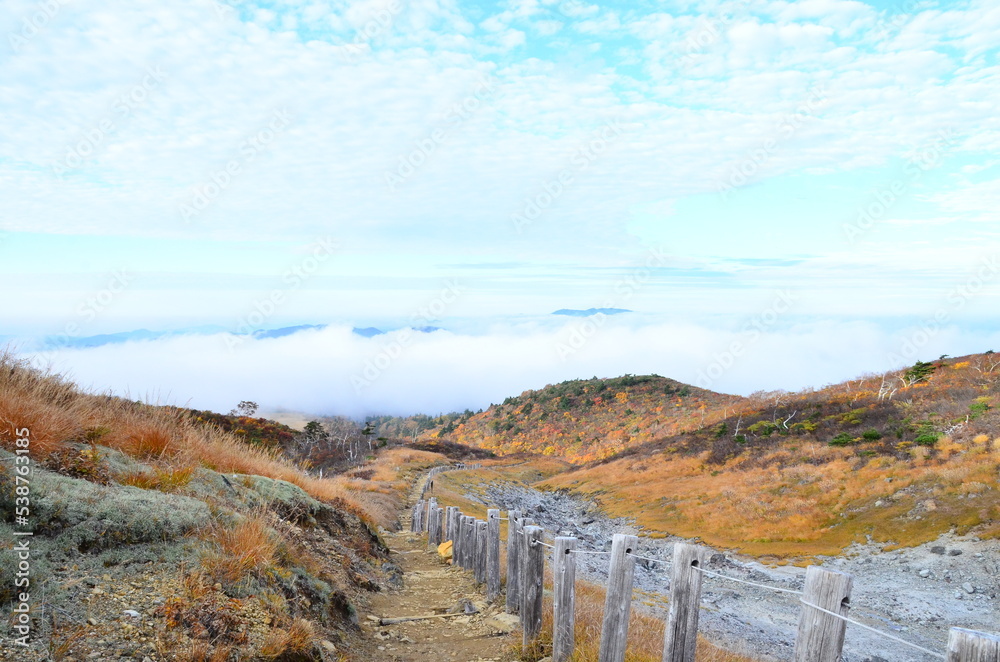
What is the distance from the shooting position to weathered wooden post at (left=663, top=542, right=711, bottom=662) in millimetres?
4805

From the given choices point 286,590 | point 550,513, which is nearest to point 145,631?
point 286,590

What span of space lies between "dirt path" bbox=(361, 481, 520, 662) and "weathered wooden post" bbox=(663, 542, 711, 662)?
2.63 meters

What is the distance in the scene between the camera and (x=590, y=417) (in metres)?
86.1

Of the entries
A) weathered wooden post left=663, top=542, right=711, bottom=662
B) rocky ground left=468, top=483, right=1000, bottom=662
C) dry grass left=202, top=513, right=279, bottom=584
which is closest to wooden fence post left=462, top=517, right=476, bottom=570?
rocky ground left=468, top=483, right=1000, bottom=662

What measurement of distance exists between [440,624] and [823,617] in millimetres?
6096

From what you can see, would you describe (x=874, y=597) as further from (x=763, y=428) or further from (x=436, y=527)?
(x=763, y=428)

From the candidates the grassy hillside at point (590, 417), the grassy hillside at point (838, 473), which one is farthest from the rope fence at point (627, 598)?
the grassy hillside at point (590, 417)

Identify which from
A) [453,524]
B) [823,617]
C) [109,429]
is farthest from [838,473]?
[109,429]

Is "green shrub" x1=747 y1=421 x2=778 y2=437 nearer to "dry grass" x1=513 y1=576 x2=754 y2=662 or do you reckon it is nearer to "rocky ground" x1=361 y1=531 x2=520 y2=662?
"rocky ground" x1=361 y1=531 x2=520 y2=662

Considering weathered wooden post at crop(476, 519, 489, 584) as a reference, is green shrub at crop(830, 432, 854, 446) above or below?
above

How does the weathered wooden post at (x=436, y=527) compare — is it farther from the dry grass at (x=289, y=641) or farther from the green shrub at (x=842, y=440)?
the green shrub at (x=842, y=440)

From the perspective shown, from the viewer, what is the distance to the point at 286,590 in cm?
596

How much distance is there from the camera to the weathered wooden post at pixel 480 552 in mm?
10344

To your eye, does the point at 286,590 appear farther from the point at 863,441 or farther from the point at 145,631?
the point at 863,441
